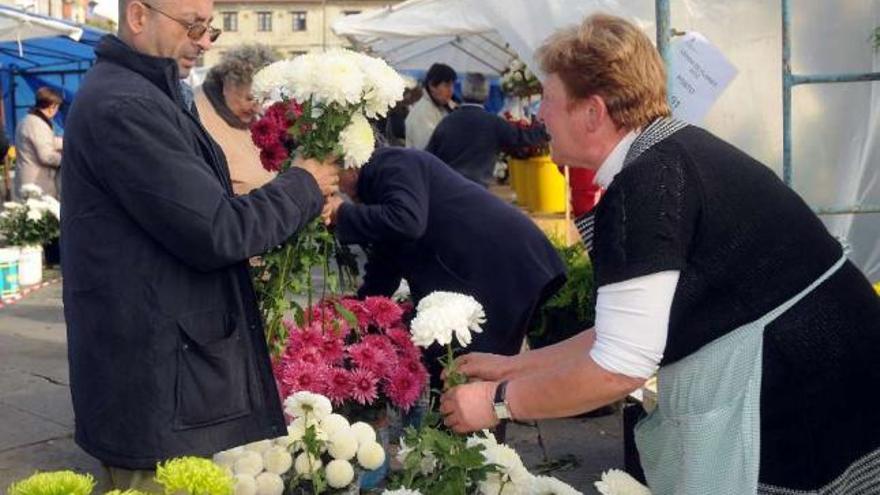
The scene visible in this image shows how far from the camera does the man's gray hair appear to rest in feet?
15.1

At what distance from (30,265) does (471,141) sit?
4317 mm

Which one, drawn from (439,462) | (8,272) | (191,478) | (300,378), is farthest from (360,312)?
(8,272)

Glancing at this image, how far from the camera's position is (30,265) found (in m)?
9.55

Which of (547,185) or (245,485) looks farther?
(547,185)

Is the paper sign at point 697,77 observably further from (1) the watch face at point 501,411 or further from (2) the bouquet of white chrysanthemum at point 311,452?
(1) the watch face at point 501,411

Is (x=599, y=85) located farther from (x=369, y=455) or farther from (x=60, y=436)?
(x=60, y=436)

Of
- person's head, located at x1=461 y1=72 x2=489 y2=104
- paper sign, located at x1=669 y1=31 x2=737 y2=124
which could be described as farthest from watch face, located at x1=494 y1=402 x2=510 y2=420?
person's head, located at x1=461 y1=72 x2=489 y2=104

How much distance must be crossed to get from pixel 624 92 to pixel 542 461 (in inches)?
121

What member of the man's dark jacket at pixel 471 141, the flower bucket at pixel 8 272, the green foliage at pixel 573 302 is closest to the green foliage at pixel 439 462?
the green foliage at pixel 573 302

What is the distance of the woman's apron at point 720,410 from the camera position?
1910mm

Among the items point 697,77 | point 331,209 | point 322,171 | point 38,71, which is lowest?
point 331,209

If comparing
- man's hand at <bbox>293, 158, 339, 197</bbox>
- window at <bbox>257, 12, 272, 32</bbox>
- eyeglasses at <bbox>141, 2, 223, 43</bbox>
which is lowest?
man's hand at <bbox>293, 158, 339, 197</bbox>

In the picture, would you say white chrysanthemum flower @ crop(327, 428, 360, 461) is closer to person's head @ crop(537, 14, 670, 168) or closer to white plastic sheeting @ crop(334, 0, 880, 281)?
person's head @ crop(537, 14, 670, 168)

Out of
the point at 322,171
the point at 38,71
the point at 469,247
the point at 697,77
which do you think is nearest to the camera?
the point at 322,171
